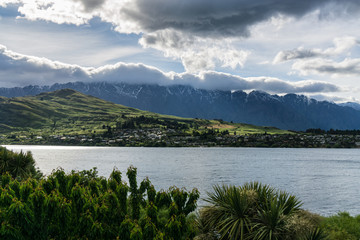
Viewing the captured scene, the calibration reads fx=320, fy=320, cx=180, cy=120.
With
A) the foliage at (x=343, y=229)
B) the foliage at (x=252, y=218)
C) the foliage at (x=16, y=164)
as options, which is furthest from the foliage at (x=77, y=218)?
the foliage at (x=16, y=164)

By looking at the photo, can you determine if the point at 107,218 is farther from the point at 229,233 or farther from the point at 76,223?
the point at 229,233

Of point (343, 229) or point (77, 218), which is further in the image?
point (343, 229)

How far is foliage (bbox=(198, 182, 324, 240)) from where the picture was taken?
14906 millimetres

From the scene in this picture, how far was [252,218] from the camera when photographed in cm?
1611

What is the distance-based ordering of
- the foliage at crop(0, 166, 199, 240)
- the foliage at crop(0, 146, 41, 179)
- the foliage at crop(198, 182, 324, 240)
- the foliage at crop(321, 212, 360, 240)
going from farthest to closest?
1. the foliage at crop(0, 146, 41, 179)
2. the foliage at crop(321, 212, 360, 240)
3. the foliage at crop(198, 182, 324, 240)
4. the foliage at crop(0, 166, 199, 240)

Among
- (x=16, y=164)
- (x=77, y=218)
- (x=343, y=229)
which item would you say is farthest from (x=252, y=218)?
(x=16, y=164)

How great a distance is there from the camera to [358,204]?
63.9m

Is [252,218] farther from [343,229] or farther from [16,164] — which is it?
[16,164]

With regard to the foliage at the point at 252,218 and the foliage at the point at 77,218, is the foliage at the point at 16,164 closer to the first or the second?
the foliage at the point at 77,218

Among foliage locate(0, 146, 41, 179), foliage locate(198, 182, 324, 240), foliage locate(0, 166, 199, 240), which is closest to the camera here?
foliage locate(0, 166, 199, 240)

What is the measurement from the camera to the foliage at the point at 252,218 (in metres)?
14.9

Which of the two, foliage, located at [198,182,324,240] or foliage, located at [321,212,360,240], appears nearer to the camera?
foliage, located at [198,182,324,240]

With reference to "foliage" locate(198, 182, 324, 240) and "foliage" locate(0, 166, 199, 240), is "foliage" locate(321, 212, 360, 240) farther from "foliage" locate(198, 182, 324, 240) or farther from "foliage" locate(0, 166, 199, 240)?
"foliage" locate(0, 166, 199, 240)

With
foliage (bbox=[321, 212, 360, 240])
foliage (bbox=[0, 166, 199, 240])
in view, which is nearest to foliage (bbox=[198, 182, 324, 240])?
foliage (bbox=[0, 166, 199, 240])
